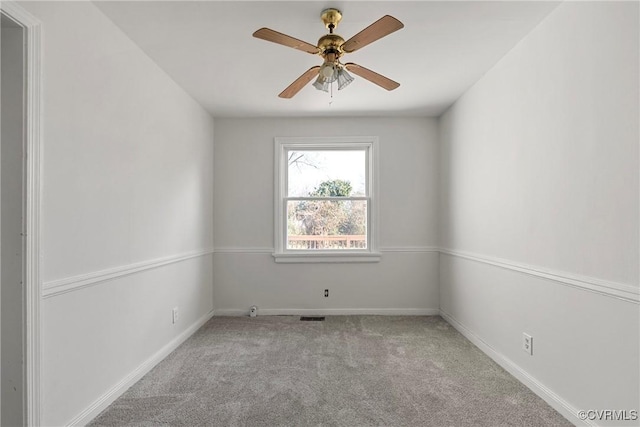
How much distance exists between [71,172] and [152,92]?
45.3 inches

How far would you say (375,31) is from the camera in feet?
5.93

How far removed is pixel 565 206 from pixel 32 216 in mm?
2776

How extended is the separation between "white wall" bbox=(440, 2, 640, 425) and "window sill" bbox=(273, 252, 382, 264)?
1330mm

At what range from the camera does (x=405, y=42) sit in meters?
2.47

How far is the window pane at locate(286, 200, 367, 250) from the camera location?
14.2 ft

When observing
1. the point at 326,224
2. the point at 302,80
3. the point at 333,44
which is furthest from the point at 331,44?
the point at 326,224

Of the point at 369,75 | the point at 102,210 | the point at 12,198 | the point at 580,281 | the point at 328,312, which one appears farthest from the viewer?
the point at 328,312

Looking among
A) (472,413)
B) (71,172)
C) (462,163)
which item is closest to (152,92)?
(71,172)

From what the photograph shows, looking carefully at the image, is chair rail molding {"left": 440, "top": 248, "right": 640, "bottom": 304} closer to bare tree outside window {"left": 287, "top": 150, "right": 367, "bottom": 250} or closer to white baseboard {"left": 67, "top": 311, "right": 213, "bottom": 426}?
bare tree outside window {"left": 287, "top": 150, "right": 367, "bottom": 250}

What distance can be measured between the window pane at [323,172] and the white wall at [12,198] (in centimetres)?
293

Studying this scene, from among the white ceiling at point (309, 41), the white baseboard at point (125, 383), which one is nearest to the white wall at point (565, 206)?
the white ceiling at point (309, 41)

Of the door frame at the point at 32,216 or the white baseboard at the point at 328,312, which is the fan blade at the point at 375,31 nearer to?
the door frame at the point at 32,216

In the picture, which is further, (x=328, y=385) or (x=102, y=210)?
(x=328, y=385)

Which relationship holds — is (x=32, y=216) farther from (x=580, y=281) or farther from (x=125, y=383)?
(x=580, y=281)
